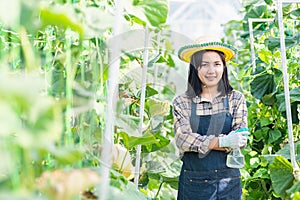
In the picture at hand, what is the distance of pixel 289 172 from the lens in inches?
66.0

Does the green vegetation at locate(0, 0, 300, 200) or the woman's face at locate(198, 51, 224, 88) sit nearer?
the green vegetation at locate(0, 0, 300, 200)

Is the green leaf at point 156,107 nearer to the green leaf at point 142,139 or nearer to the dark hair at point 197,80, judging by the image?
the dark hair at point 197,80

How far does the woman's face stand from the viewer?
1983mm

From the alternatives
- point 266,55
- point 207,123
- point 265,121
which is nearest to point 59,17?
point 207,123

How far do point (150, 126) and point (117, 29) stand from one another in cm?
147

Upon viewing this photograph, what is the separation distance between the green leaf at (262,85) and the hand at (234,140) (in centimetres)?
100

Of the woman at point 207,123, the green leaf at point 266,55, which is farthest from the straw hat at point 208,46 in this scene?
the green leaf at point 266,55

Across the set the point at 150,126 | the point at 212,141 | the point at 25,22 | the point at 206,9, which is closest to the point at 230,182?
the point at 212,141

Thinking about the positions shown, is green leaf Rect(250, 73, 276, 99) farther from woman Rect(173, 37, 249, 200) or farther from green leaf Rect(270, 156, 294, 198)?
green leaf Rect(270, 156, 294, 198)

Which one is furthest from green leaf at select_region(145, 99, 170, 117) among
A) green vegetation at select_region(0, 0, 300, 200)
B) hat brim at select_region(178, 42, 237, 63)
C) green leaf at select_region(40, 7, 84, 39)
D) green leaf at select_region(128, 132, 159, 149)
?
green leaf at select_region(40, 7, 84, 39)

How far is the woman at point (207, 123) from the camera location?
77.1 inches

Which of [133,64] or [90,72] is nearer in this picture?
[90,72]

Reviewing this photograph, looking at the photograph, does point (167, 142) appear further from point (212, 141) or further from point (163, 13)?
point (163, 13)

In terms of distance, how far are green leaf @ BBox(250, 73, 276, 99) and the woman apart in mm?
813
